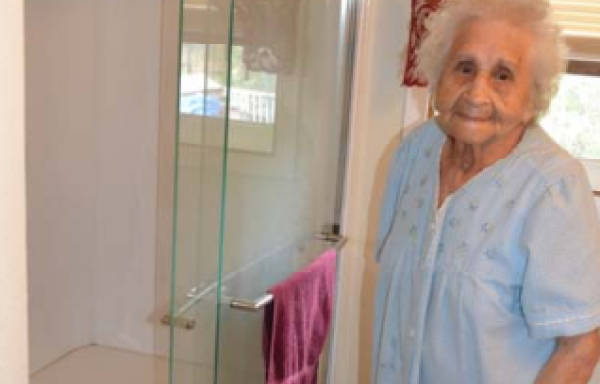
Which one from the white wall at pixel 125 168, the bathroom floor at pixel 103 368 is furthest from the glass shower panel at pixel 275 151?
the bathroom floor at pixel 103 368

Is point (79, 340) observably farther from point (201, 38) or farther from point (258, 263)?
point (201, 38)

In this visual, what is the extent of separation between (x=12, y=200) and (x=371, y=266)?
1628 millimetres

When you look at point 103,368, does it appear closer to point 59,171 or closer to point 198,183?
point 59,171

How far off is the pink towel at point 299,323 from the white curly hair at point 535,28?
745 mm

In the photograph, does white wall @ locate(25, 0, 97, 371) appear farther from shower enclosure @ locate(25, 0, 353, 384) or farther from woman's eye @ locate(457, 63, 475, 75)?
woman's eye @ locate(457, 63, 475, 75)

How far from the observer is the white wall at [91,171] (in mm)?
2348

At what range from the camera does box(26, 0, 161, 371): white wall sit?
7.70 feet

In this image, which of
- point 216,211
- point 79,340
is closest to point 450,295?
point 216,211

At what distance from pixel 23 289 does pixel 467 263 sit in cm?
69

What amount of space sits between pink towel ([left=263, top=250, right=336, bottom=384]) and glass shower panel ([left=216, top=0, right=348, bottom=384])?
0.03 metres

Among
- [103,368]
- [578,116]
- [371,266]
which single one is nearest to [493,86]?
[578,116]

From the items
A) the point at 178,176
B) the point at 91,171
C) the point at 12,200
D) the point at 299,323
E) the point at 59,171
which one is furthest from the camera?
the point at 91,171

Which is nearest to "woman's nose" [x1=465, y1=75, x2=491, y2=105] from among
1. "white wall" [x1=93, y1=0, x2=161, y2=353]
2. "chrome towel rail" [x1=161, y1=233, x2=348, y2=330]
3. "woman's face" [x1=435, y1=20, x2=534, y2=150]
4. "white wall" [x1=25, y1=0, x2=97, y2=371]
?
"woman's face" [x1=435, y1=20, x2=534, y2=150]

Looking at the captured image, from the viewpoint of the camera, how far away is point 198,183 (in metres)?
1.24
